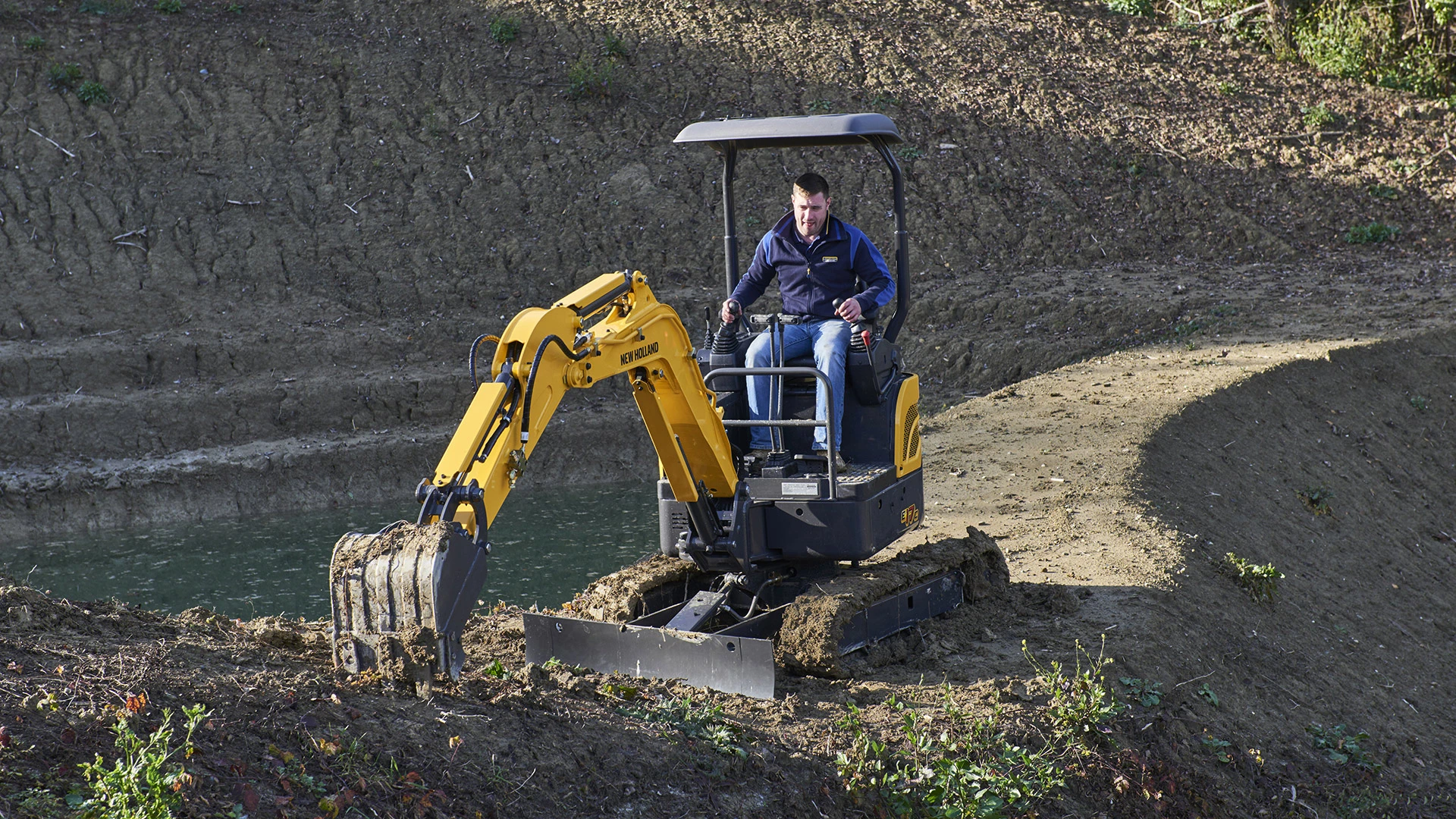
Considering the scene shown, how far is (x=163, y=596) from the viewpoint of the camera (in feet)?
33.5

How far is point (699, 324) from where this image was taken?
16531 millimetres

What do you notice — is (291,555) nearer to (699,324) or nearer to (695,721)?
(699,324)

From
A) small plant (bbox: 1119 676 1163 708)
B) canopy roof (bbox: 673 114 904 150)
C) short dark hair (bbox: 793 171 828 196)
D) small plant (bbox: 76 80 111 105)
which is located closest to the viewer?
small plant (bbox: 1119 676 1163 708)

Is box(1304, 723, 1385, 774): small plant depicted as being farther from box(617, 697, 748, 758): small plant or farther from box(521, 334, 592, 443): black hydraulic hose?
box(521, 334, 592, 443): black hydraulic hose

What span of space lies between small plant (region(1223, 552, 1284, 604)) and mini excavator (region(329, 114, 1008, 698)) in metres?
1.65

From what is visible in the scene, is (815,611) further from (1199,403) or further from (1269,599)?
(1199,403)

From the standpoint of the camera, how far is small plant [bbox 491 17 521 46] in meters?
20.7

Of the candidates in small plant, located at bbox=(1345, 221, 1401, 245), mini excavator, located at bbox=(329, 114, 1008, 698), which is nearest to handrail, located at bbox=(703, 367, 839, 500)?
mini excavator, located at bbox=(329, 114, 1008, 698)

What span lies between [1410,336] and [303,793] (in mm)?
12737

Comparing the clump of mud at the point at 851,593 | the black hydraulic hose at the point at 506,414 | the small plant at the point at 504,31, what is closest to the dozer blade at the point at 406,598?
the black hydraulic hose at the point at 506,414

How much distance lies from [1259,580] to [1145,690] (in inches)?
86.0

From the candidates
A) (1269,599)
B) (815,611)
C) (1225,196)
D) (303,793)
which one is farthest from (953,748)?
(1225,196)

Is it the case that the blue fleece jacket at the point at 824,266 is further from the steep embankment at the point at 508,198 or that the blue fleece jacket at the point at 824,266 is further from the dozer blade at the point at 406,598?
the steep embankment at the point at 508,198

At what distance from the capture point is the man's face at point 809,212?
6.70 metres
